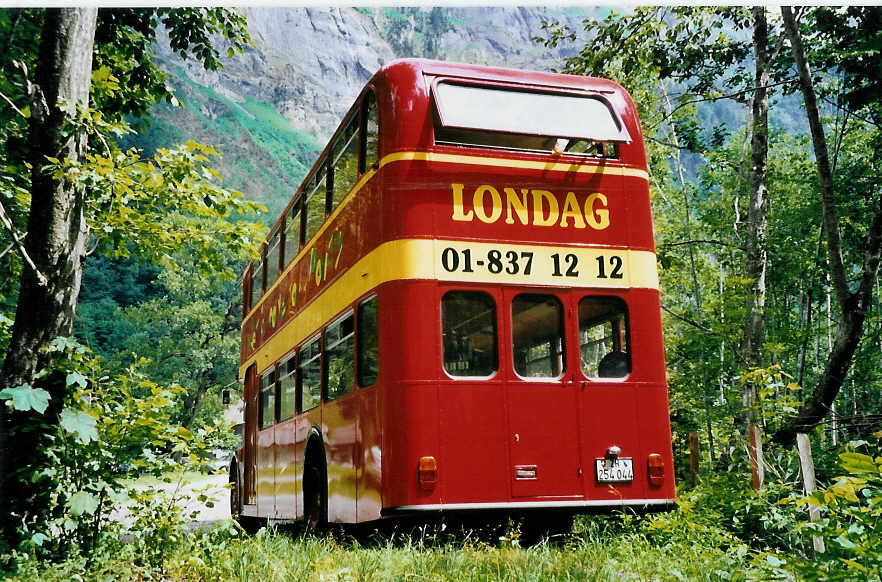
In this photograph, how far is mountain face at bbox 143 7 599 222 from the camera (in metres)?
118

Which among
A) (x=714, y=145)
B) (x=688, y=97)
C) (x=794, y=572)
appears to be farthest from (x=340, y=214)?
(x=714, y=145)

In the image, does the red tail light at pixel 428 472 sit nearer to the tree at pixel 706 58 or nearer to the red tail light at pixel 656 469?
the red tail light at pixel 656 469

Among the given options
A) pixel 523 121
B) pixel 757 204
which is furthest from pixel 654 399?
pixel 757 204

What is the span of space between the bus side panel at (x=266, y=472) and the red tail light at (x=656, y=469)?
6.28 m

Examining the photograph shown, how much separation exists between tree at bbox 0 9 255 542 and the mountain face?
104828 mm

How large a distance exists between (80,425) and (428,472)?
2860mm

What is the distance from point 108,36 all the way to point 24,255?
5832 mm

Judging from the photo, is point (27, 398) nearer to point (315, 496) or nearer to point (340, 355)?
point (340, 355)

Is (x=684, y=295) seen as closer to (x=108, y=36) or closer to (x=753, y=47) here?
(x=753, y=47)

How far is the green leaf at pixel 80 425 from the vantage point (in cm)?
570

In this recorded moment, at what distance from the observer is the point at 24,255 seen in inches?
266

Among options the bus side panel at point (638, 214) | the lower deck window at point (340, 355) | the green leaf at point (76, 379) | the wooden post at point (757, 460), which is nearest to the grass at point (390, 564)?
the wooden post at point (757, 460)

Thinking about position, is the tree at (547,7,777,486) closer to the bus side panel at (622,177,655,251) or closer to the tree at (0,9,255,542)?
the bus side panel at (622,177,655,251)

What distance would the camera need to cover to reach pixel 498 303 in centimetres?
790
